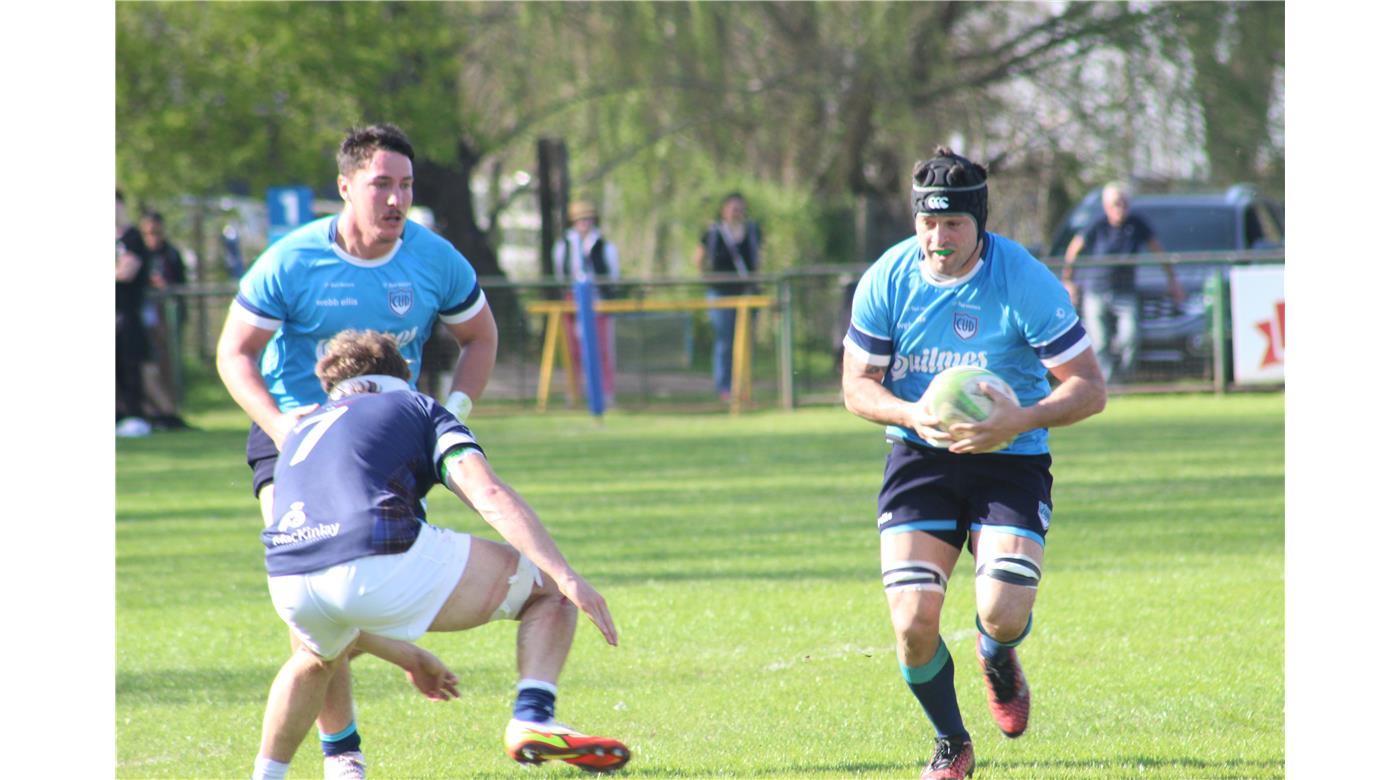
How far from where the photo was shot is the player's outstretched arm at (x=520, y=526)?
4.73 metres

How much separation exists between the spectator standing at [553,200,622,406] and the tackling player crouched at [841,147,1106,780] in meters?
13.4

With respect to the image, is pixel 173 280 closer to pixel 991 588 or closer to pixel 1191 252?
pixel 1191 252

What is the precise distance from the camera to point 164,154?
21719 millimetres

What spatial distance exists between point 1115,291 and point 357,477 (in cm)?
1560

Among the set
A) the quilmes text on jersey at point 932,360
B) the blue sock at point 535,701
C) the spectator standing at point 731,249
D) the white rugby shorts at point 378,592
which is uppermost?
the spectator standing at point 731,249

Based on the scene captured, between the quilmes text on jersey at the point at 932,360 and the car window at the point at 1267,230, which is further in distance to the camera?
the car window at the point at 1267,230

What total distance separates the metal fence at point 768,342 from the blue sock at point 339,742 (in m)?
13.6

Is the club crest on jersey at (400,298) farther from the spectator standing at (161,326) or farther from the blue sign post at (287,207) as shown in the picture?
the blue sign post at (287,207)

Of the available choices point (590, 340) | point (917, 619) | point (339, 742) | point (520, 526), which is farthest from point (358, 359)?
point (590, 340)

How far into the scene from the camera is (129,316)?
17.5 meters

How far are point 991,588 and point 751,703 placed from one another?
1435mm

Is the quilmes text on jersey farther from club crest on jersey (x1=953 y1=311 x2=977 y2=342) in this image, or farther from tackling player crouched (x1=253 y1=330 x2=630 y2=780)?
tackling player crouched (x1=253 y1=330 x2=630 y2=780)

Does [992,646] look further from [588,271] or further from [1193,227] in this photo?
[1193,227]

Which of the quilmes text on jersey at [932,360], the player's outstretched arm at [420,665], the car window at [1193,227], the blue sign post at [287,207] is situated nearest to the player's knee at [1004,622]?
the quilmes text on jersey at [932,360]
